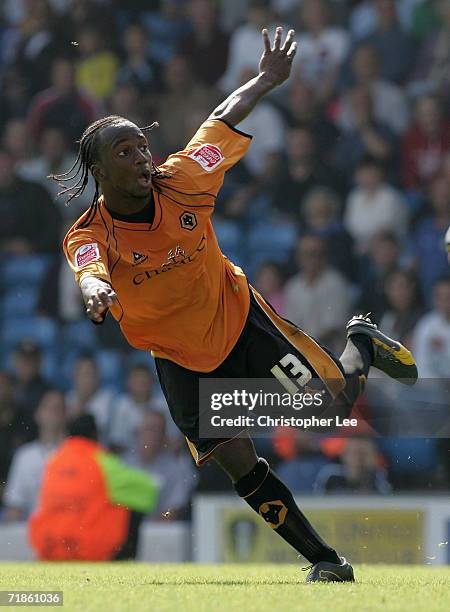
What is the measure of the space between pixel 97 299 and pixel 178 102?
7.63 m

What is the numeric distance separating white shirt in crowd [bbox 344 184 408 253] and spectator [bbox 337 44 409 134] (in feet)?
2.36

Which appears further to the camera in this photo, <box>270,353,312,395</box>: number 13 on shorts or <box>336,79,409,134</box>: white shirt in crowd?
<box>336,79,409,134</box>: white shirt in crowd

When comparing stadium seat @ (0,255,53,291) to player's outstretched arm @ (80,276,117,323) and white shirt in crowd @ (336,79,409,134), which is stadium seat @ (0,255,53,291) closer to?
white shirt in crowd @ (336,79,409,134)

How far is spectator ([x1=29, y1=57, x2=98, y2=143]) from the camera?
12.0 meters

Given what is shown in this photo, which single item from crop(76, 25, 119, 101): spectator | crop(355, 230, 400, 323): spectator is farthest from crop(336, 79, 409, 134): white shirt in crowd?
crop(76, 25, 119, 101): spectator

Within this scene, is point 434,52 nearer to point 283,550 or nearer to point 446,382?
A: point 446,382

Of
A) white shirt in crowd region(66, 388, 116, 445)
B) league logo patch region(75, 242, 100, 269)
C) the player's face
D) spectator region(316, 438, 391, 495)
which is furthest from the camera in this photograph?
white shirt in crowd region(66, 388, 116, 445)

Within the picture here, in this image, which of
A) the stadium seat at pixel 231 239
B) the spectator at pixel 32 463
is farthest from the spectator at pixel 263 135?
the spectator at pixel 32 463

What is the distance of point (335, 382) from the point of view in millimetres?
6156

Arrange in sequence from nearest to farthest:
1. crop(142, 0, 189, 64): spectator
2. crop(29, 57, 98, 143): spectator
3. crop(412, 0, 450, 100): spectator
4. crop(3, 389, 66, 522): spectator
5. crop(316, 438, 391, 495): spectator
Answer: crop(316, 438, 391, 495): spectator < crop(3, 389, 66, 522): spectator < crop(412, 0, 450, 100): spectator < crop(29, 57, 98, 143): spectator < crop(142, 0, 189, 64): spectator

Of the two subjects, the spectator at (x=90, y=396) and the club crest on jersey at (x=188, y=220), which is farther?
the spectator at (x=90, y=396)

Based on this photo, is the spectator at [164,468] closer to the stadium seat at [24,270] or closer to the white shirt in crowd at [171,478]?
the white shirt in crowd at [171,478]

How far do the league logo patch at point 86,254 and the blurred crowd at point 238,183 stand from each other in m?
4.57

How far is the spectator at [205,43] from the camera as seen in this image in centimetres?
1224
